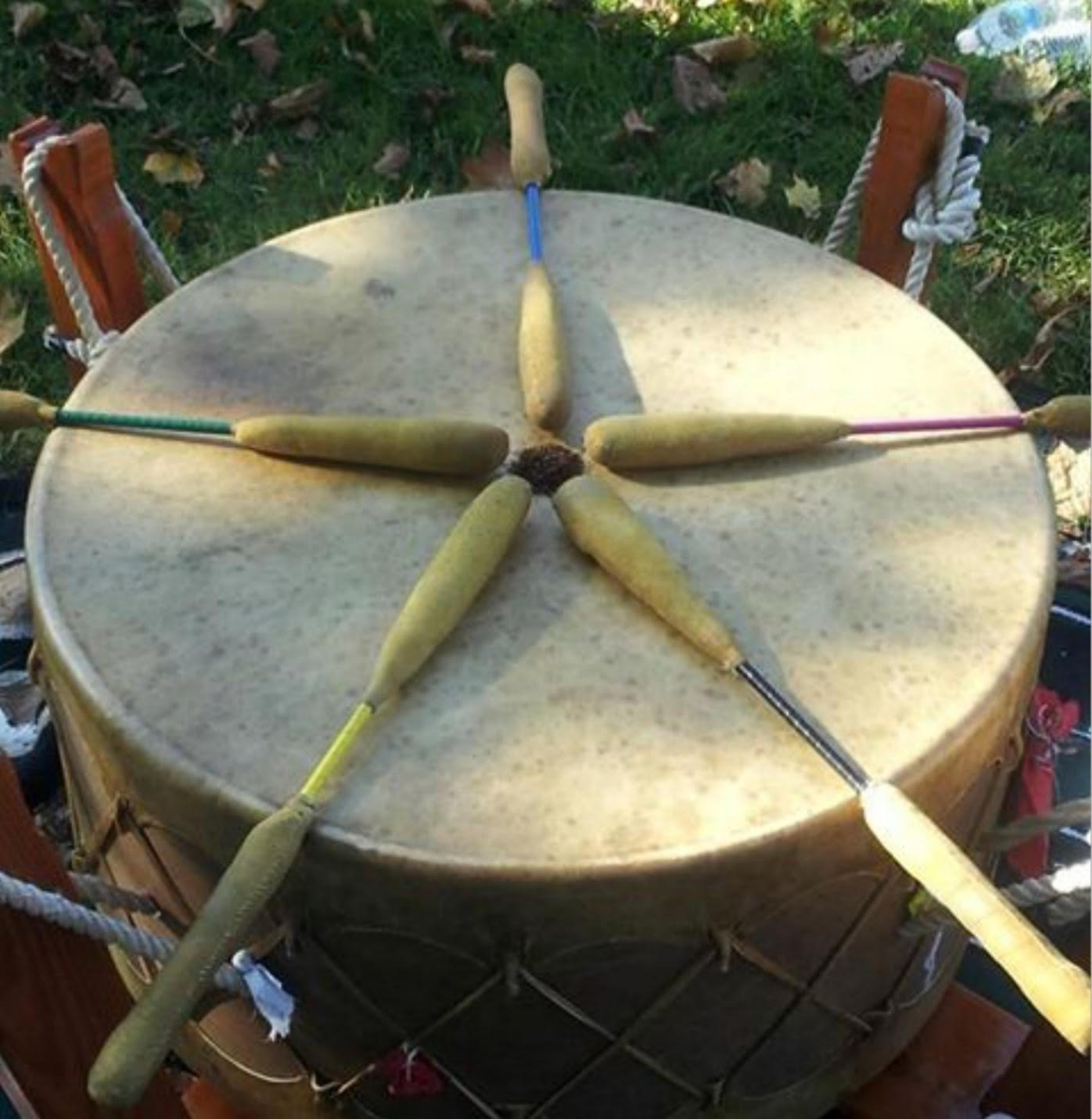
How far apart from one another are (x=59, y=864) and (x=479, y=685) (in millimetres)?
357

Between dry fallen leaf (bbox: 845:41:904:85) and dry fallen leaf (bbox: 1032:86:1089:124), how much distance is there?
0.99 ft

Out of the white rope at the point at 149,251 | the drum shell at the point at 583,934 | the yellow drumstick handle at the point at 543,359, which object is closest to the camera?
the drum shell at the point at 583,934

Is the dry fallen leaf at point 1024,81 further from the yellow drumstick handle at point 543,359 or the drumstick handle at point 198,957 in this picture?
the drumstick handle at point 198,957

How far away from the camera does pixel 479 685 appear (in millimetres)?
1234

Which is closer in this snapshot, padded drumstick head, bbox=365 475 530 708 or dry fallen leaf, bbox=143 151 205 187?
padded drumstick head, bbox=365 475 530 708

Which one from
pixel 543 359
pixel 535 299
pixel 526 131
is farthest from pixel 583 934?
pixel 526 131

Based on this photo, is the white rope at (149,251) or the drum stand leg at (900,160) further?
the white rope at (149,251)

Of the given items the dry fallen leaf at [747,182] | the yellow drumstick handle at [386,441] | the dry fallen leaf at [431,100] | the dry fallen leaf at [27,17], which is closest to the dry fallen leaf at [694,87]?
the dry fallen leaf at [747,182]

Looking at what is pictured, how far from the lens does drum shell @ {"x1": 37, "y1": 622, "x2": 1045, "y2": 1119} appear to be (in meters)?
1.14

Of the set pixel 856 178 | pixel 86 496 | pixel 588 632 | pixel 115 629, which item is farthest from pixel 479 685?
pixel 856 178

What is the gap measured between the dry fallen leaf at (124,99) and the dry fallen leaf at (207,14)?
212mm

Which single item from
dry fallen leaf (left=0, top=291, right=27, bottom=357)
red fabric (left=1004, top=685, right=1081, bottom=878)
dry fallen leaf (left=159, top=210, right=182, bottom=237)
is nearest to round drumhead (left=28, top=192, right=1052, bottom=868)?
red fabric (left=1004, top=685, right=1081, bottom=878)

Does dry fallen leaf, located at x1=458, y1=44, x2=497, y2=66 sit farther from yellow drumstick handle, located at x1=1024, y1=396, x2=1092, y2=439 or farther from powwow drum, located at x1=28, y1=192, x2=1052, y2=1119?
yellow drumstick handle, located at x1=1024, y1=396, x2=1092, y2=439

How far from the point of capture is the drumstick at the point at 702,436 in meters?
1.39
